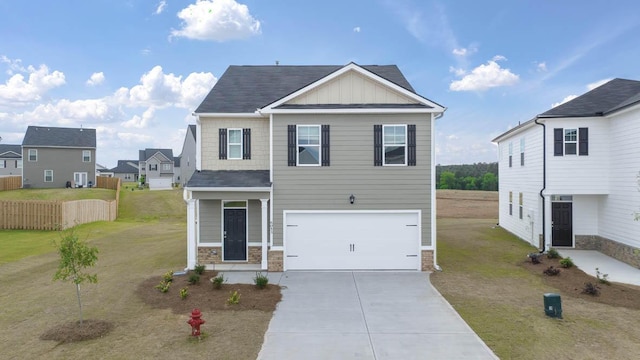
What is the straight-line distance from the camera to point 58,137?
135 ft

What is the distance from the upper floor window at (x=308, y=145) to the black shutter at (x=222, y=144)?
2.75 meters

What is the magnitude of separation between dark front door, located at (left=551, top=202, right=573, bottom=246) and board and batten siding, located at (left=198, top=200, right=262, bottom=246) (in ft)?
42.6

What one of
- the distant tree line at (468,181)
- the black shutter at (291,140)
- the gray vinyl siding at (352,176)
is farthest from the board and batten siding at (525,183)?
the distant tree line at (468,181)

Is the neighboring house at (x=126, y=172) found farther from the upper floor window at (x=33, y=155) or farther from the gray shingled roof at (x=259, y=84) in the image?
the gray shingled roof at (x=259, y=84)

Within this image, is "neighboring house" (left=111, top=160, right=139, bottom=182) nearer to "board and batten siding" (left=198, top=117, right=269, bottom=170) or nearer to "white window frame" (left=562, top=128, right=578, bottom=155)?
"board and batten siding" (left=198, top=117, right=269, bottom=170)

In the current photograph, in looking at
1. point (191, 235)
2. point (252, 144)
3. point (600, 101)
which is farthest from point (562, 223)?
point (191, 235)

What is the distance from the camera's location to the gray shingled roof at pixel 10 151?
52.7 metres

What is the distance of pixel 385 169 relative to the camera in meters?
13.8

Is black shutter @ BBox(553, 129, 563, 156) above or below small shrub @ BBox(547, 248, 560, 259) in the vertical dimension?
above

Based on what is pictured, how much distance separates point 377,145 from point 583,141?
9.12 meters

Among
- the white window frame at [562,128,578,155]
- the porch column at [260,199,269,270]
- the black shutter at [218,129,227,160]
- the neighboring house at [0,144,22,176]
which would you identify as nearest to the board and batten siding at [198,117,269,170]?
the black shutter at [218,129,227,160]

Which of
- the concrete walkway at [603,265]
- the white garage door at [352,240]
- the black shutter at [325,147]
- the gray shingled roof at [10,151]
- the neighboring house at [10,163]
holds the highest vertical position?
the gray shingled roof at [10,151]

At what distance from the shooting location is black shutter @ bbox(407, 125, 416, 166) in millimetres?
13805

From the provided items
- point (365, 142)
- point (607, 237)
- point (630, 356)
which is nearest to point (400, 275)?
point (365, 142)
